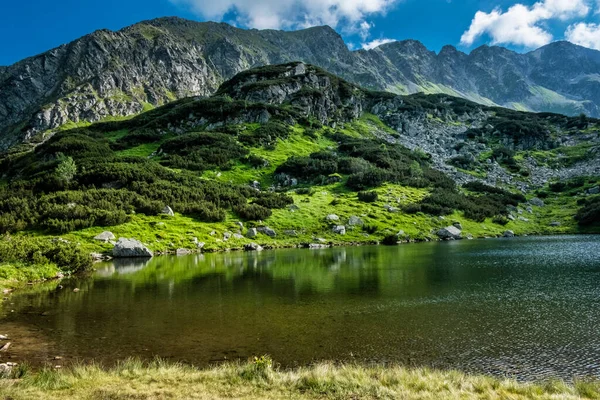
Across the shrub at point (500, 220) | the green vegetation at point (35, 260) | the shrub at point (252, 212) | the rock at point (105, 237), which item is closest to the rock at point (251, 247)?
the shrub at point (252, 212)

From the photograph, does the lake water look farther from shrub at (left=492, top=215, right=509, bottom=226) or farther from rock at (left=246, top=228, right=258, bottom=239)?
shrub at (left=492, top=215, right=509, bottom=226)

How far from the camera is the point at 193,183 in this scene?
3270 inches

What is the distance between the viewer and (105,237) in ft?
179

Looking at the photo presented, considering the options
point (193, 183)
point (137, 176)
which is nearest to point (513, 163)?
point (193, 183)

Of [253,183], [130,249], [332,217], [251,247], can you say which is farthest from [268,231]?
[253,183]

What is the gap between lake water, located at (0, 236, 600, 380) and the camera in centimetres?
1622

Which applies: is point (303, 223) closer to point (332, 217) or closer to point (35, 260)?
point (332, 217)

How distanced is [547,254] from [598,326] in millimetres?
34446

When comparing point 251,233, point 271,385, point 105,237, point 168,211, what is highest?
point 168,211

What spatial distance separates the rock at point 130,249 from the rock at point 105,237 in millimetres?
2174

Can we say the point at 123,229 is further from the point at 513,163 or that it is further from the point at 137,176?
the point at 513,163

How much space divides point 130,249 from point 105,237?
509cm

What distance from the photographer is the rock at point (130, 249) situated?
52531 mm

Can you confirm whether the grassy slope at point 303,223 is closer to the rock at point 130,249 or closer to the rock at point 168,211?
the rock at point 168,211
